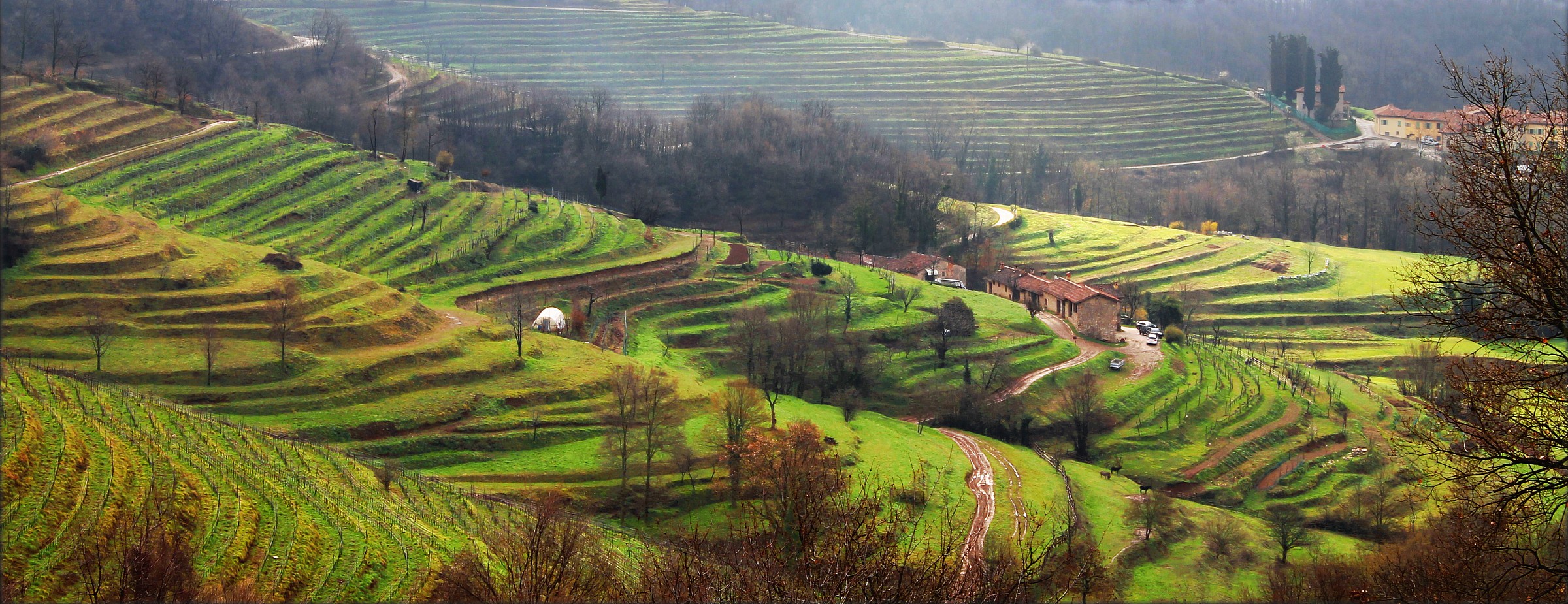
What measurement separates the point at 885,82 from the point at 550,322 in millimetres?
129225

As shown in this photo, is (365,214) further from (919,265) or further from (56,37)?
(919,265)

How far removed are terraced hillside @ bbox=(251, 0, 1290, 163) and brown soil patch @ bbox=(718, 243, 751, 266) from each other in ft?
264

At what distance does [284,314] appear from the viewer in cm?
5209

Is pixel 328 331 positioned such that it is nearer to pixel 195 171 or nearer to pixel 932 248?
pixel 195 171

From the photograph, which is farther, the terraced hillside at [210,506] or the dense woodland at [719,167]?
the dense woodland at [719,167]

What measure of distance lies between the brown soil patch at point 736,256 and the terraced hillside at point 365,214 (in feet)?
10.1

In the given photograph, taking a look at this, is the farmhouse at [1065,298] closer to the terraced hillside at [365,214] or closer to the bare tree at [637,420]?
the terraced hillside at [365,214]

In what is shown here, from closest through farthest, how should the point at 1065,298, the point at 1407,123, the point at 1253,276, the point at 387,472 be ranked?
the point at 387,472
the point at 1065,298
the point at 1253,276
the point at 1407,123

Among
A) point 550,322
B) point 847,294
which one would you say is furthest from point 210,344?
point 847,294

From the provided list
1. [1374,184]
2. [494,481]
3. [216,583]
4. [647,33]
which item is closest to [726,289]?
[494,481]

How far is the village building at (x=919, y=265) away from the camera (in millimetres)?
94312

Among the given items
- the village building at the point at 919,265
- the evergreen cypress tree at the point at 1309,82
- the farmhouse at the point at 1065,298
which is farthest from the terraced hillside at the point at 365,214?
the evergreen cypress tree at the point at 1309,82

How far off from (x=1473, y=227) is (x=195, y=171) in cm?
7583

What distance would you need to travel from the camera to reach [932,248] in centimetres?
10675
